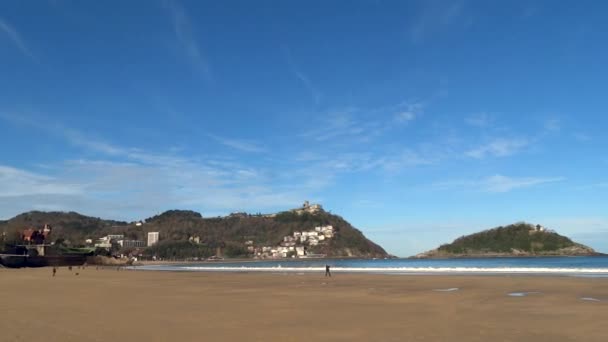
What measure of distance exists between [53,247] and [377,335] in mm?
130309

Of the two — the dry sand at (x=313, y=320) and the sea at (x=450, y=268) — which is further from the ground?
the dry sand at (x=313, y=320)

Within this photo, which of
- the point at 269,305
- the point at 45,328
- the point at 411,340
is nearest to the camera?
the point at 411,340

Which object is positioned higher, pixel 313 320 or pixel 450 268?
pixel 313 320

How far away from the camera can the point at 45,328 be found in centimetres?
1245

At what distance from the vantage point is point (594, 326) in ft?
42.0

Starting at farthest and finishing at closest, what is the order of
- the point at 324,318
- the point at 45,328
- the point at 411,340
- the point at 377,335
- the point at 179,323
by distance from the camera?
the point at 324,318 → the point at 179,323 → the point at 45,328 → the point at 377,335 → the point at 411,340

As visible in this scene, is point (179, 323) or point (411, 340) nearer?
point (411, 340)

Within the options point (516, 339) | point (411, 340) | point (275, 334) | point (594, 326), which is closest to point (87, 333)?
point (275, 334)

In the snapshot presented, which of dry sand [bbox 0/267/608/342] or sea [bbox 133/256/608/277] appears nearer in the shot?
dry sand [bbox 0/267/608/342]

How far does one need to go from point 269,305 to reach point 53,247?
122 metres

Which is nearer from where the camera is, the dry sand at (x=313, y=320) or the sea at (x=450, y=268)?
the dry sand at (x=313, y=320)

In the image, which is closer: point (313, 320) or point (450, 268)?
point (313, 320)

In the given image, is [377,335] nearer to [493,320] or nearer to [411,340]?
[411,340]

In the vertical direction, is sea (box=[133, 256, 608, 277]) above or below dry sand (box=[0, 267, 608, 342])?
below
